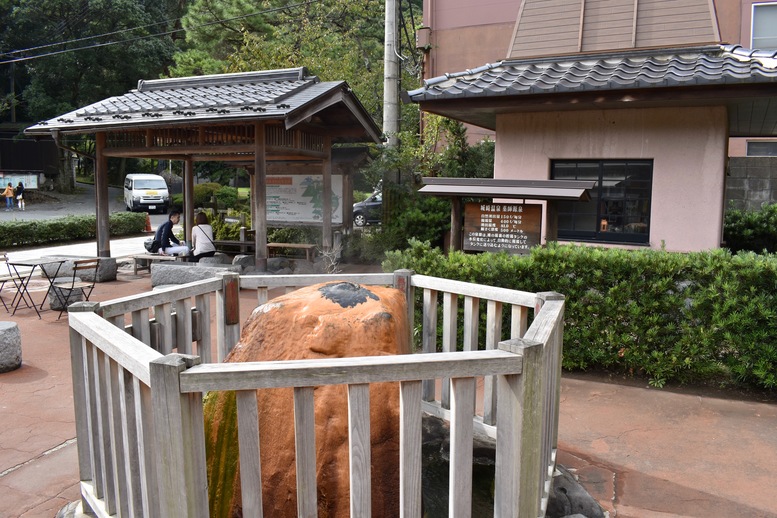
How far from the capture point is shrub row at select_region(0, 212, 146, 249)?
18.8m

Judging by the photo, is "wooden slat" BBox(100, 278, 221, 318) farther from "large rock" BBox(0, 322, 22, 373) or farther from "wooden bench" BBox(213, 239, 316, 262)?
"wooden bench" BBox(213, 239, 316, 262)

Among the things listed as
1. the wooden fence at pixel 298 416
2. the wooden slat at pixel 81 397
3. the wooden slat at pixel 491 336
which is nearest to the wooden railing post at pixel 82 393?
the wooden slat at pixel 81 397

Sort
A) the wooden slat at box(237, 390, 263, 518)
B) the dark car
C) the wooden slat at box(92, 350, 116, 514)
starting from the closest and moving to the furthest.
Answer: the wooden slat at box(237, 390, 263, 518) → the wooden slat at box(92, 350, 116, 514) → the dark car

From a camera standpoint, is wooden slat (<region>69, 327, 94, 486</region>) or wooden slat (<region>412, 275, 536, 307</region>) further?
wooden slat (<region>412, 275, 536, 307</region>)

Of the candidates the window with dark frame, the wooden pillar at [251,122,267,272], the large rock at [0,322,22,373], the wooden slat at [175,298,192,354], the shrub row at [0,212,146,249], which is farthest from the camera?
the shrub row at [0,212,146,249]

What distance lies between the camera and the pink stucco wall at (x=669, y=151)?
8.68 metres

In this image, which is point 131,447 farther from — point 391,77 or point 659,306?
point 391,77

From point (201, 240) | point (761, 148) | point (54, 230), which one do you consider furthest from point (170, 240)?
point (761, 148)

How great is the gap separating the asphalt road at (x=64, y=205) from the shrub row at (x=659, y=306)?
25.7m

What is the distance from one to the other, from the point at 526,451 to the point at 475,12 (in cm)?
2274

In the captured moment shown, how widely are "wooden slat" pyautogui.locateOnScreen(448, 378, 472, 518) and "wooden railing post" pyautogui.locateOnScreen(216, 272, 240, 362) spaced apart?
2286 millimetres

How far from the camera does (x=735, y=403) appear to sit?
18.1 feet

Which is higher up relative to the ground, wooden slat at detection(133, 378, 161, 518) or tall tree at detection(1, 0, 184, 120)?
tall tree at detection(1, 0, 184, 120)

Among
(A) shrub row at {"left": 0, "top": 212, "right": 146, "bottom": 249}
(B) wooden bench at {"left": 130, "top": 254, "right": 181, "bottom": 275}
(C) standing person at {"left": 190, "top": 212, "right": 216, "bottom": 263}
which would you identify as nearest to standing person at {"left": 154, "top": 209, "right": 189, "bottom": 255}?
(B) wooden bench at {"left": 130, "top": 254, "right": 181, "bottom": 275}
